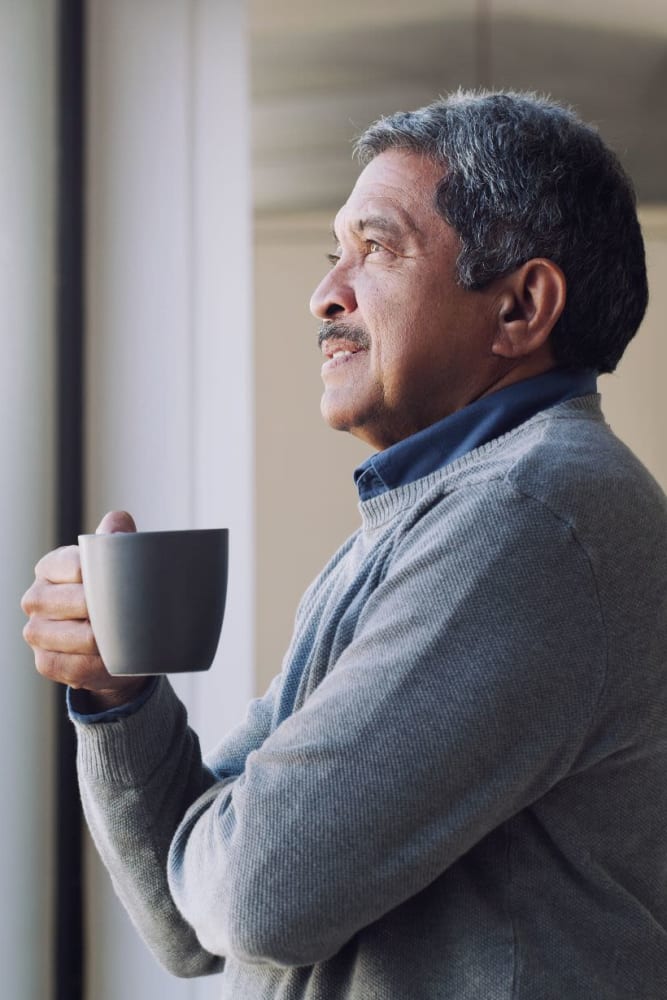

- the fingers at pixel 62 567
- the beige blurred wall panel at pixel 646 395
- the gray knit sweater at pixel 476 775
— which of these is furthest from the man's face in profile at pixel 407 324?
the beige blurred wall panel at pixel 646 395

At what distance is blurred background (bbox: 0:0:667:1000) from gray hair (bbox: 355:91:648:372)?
0.67 metres

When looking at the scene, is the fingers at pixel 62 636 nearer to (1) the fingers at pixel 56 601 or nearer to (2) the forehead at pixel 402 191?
(1) the fingers at pixel 56 601

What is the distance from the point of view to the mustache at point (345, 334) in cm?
84

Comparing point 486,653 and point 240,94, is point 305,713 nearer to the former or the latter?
point 486,653

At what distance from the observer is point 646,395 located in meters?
1.61

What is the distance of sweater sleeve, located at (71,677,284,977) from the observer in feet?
2.39

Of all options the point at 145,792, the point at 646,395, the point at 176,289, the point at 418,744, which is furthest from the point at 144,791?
the point at 646,395

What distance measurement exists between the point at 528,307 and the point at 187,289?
0.75 metres

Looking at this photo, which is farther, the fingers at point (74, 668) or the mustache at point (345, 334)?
the mustache at point (345, 334)

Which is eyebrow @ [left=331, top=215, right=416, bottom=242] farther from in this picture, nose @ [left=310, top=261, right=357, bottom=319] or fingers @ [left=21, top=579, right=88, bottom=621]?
fingers @ [left=21, top=579, right=88, bottom=621]

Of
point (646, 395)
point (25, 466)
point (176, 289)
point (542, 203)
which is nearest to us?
point (542, 203)

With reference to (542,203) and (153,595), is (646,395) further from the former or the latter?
(153,595)

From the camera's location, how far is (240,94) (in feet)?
4.91

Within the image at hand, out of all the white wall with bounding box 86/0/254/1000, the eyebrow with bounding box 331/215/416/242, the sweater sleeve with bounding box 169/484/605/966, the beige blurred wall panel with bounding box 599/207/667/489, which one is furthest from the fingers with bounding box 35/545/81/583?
the beige blurred wall panel with bounding box 599/207/667/489
